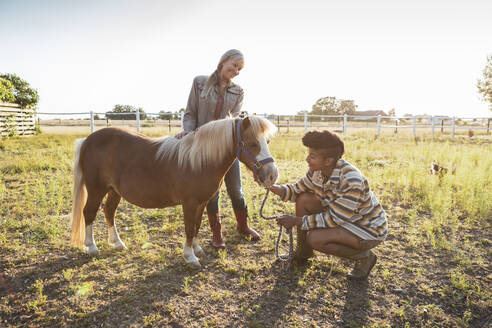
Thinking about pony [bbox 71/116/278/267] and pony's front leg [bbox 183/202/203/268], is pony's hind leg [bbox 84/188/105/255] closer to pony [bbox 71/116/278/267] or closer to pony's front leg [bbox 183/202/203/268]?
pony [bbox 71/116/278/267]

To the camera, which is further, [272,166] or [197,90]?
[197,90]

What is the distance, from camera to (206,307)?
2.44 m

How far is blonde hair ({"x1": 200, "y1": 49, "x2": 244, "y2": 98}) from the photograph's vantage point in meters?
3.12

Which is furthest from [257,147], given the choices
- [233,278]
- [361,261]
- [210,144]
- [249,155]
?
[361,261]

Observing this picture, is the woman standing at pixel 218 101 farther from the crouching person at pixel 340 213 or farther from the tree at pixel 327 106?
the tree at pixel 327 106

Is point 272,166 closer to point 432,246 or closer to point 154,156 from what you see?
point 154,156

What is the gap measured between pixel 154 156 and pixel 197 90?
0.94m

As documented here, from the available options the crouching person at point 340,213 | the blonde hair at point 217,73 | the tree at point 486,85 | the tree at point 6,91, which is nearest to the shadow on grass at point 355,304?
the crouching person at point 340,213

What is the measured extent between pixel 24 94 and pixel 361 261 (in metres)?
19.6

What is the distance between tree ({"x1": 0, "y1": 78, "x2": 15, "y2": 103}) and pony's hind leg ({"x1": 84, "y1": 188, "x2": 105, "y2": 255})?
14863mm

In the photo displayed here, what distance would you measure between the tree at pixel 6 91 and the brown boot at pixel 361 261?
17.4 m

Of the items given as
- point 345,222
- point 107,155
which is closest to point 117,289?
point 107,155

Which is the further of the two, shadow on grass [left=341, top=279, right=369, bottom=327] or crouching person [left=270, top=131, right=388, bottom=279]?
crouching person [left=270, top=131, right=388, bottom=279]

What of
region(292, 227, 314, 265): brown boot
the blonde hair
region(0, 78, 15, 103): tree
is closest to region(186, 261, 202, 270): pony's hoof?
region(292, 227, 314, 265): brown boot
